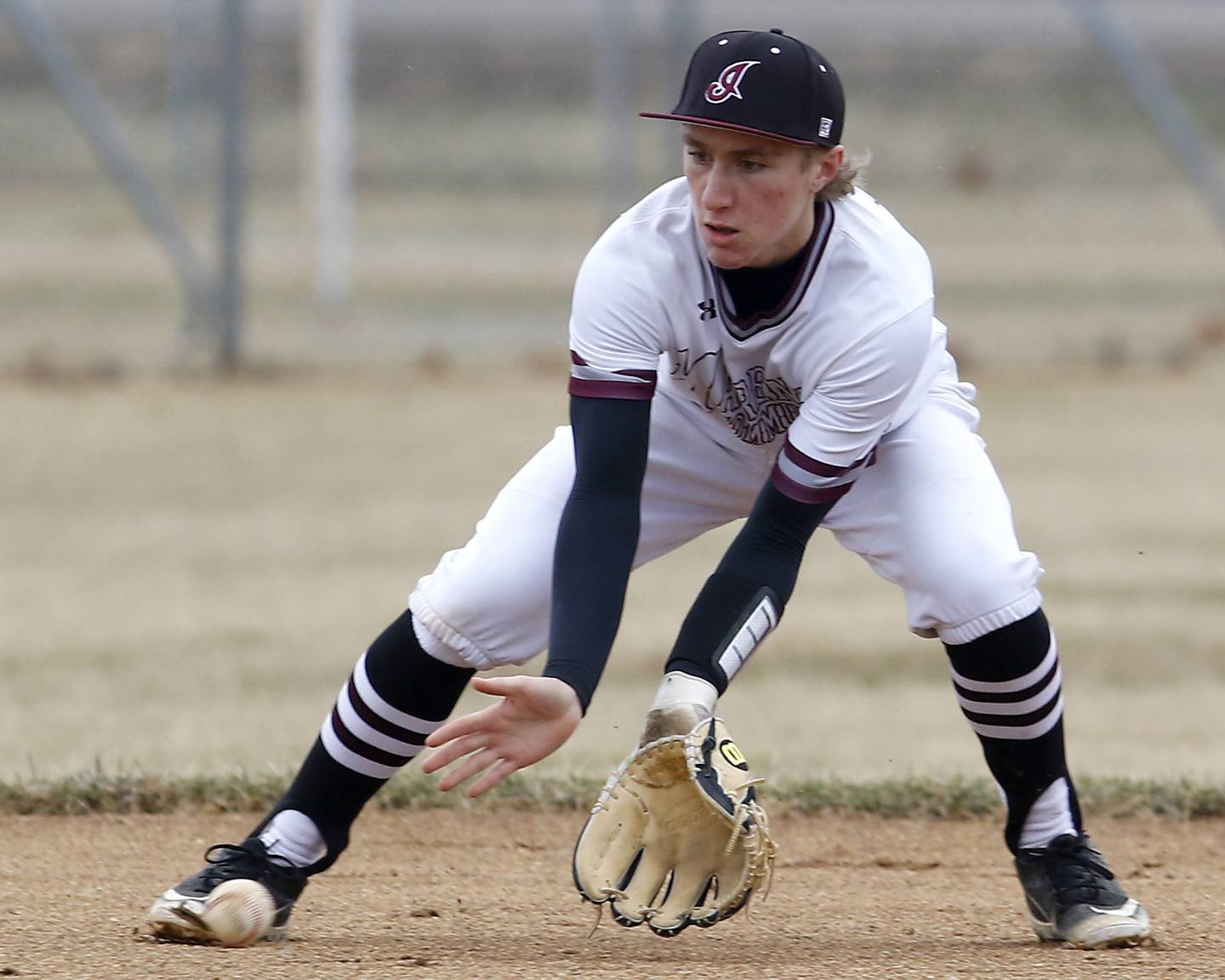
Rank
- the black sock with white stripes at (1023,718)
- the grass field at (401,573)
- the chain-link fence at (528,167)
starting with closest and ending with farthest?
1. the black sock with white stripes at (1023,718)
2. the grass field at (401,573)
3. the chain-link fence at (528,167)

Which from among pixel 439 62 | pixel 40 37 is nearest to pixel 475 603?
pixel 40 37

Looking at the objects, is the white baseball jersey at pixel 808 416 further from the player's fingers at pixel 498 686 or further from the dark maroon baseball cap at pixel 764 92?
the player's fingers at pixel 498 686

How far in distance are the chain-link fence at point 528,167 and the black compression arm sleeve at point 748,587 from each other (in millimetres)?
9190

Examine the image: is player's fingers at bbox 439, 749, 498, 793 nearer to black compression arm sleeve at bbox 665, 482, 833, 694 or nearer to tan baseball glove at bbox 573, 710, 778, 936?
tan baseball glove at bbox 573, 710, 778, 936

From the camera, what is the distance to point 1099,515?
31.0 feet

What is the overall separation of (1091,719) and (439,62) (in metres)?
8.28

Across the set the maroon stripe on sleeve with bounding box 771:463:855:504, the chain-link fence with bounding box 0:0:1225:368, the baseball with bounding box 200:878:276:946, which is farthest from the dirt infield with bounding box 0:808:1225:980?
the chain-link fence with bounding box 0:0:1225:368

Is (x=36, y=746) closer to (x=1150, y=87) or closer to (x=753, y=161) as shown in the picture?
(x=753, y=161)

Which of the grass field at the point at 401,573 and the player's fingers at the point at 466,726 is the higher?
the player's fingers at the point at 466,726

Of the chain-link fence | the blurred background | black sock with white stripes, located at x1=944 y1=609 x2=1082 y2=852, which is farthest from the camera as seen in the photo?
→ the chain-link fence

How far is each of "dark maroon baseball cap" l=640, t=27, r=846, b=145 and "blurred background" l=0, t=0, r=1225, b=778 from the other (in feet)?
14.4

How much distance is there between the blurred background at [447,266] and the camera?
877cm

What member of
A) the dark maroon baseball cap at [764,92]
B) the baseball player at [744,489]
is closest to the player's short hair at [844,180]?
the baseball player at [744,489]

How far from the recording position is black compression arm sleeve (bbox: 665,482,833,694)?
321cm
